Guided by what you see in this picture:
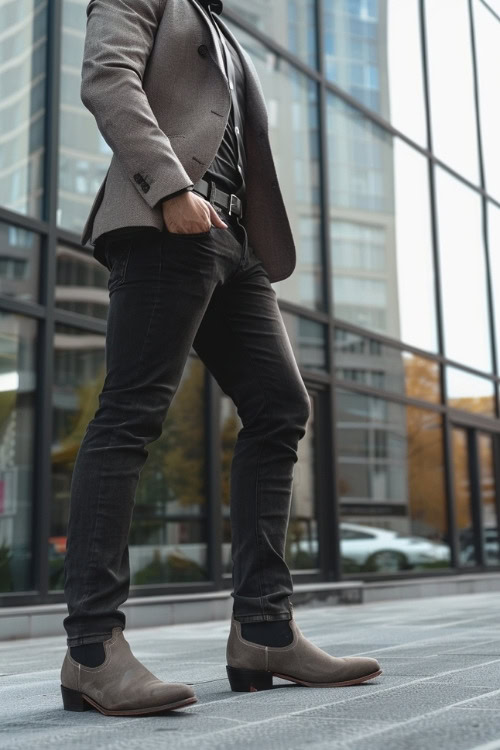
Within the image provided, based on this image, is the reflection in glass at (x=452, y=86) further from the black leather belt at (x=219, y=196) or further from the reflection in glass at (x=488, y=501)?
the black leather belt at (x=219, y=196)

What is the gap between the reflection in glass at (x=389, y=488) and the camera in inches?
385

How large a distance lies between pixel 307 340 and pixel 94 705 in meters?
7.69

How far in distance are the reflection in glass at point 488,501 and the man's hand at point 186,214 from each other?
436 inches

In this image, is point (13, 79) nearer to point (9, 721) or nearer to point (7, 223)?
point (7, 223)

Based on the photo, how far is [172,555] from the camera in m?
7.45

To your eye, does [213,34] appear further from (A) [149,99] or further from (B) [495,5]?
(B) [495,5]

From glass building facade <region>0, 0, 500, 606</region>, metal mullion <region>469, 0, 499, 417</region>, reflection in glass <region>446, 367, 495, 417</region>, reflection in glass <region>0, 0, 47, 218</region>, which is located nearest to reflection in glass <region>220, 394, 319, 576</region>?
glass building facade <region>0, 0, 500, 606</region>

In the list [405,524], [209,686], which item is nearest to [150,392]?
[209,686]

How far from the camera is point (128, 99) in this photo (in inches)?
88.0

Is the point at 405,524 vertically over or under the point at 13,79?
under

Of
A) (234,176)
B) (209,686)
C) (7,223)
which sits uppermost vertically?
(7,223)

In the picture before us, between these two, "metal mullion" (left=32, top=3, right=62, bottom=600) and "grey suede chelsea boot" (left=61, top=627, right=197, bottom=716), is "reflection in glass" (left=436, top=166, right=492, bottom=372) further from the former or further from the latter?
"grey suede chelsea boot" (left=61, top=627, right=197, bottom=716)

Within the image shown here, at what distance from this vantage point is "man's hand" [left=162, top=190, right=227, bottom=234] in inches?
86.2

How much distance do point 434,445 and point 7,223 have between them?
667 centimetres
